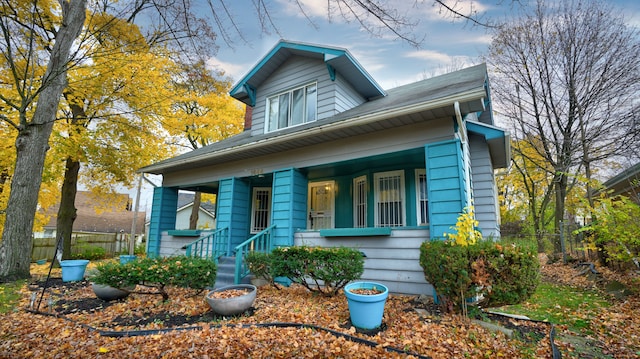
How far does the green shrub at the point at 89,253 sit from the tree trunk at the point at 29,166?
7.26 metres

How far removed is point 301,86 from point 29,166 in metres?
6.75

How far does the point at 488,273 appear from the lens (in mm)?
3713

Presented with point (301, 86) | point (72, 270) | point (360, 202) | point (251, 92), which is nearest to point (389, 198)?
point (360, 202)

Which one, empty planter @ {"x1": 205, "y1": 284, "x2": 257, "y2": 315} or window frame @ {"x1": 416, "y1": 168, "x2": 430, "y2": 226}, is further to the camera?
window frame @ {"x1": 416, "y1": 168, "x2": 430, "y2": 226}

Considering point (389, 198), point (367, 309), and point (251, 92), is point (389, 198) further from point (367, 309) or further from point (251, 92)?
point (251, 92)

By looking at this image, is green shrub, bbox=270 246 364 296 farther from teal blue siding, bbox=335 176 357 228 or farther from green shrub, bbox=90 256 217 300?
teal blue siding, bbox=335 176 357 228

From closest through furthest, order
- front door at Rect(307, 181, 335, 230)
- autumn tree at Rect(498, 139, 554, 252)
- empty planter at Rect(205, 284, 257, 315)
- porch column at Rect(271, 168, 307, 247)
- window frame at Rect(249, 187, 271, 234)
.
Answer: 1. empty planter at Rect(205, 284, 257, 315)
2. porch column at Rect(271, 168, 307, 247)
3. front door at Rect(307, 181, 335, 230)
4. window frame at Rect(249, 187, 271, 234)
5. autumn tree at Rect(498, 139, 554, 252)

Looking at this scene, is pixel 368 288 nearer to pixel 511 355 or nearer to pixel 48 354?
pixel 511 355

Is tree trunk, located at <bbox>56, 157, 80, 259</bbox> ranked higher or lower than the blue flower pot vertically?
higher

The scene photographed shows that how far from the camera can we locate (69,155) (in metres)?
10.3

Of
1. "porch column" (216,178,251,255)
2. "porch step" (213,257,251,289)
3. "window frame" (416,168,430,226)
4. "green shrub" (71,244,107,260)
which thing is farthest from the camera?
"green shrub" (71,244,107,260)

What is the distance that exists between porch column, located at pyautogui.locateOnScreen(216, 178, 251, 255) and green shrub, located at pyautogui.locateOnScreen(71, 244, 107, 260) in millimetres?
9148

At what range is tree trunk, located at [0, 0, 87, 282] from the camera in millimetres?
6537

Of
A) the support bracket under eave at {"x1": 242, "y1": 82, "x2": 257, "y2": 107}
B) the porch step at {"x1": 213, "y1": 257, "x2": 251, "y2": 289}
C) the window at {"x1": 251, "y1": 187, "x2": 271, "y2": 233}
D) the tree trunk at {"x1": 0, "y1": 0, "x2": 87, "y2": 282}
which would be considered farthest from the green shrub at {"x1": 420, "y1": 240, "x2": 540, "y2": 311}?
the tree trunk at {"x1": 0, "y1": 0, "x2": 87, "y2": 282}
